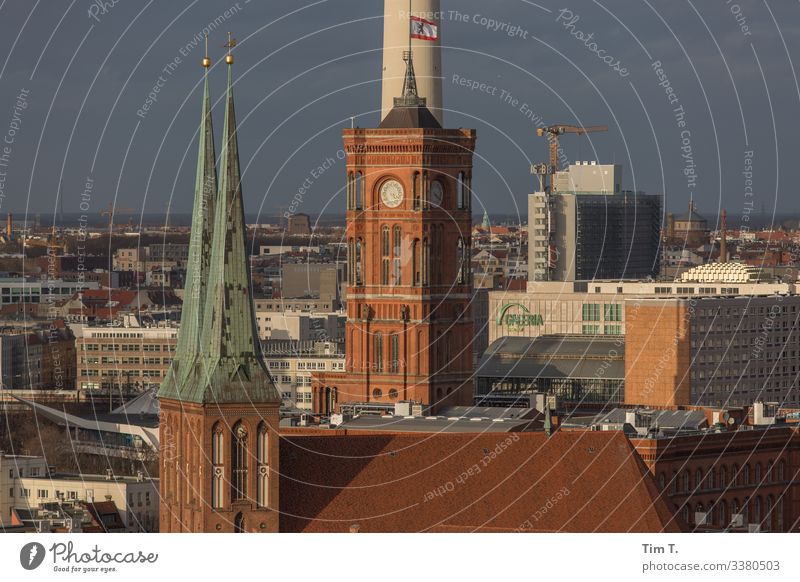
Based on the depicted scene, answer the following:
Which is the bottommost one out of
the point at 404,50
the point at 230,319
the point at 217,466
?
the point at 217,466

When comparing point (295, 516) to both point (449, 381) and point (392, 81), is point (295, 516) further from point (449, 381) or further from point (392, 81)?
point (392, 81)

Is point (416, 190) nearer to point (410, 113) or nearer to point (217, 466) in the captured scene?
point (410, 113)

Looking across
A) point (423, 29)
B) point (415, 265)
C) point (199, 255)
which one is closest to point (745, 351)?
point (423, 29)

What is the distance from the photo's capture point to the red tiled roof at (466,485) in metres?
97.2

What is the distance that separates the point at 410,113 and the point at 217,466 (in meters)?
35.8

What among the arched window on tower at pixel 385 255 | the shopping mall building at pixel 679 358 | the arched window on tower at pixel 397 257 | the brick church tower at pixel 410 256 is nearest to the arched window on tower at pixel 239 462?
the brick church tower at pixel 410 256

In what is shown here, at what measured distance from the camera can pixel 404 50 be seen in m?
134

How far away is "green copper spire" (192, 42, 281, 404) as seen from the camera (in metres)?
94.9

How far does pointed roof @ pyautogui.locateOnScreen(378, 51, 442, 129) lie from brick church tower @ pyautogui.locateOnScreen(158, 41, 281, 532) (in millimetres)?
32456

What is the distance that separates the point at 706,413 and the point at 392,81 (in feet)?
66.0

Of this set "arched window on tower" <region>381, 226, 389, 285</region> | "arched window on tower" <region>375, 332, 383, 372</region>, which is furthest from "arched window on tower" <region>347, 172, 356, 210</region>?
"arched window on tower" <region>375, 332, 383, 372</region>

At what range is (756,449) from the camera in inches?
4769

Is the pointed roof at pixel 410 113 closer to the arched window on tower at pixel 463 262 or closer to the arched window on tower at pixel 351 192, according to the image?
the arched window on tower at pixel 351 192

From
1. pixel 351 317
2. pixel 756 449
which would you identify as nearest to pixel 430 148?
pixel 351 317
